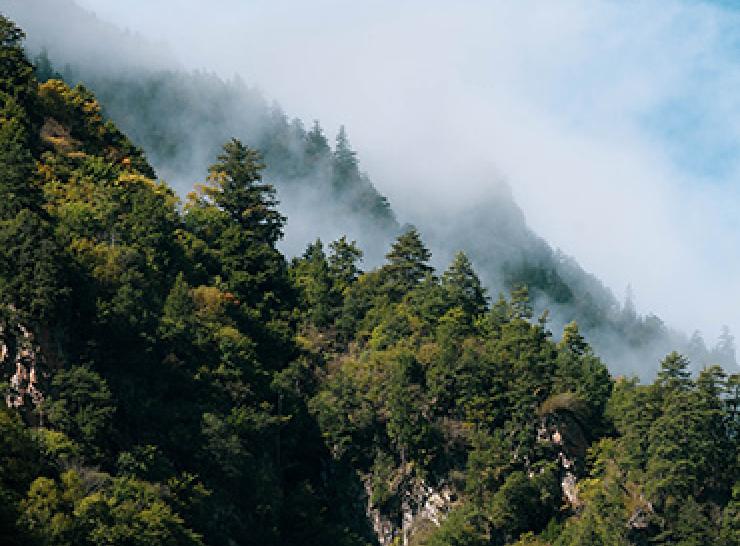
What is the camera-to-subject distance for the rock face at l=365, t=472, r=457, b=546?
78.3 meters

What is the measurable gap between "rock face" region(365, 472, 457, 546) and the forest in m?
0.13

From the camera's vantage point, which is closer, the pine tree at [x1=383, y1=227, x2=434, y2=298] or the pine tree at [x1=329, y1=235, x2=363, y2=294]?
the pine tree at [x1=383, y1=227, x2=434, y2=298]

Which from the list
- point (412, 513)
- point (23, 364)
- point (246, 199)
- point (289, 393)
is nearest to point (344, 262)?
point (246, 199)

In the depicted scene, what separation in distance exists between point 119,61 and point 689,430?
99249 mm

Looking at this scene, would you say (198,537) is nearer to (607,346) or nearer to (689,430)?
(689,430)

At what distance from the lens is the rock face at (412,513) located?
257ft

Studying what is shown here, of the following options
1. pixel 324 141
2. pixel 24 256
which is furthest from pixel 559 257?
pixel 24 256

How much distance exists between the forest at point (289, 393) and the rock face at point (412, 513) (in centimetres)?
13

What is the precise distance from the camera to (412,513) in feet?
259

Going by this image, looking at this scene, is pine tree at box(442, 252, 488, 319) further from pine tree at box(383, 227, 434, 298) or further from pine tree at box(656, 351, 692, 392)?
pine tree at box(656, 351, 692, 392)

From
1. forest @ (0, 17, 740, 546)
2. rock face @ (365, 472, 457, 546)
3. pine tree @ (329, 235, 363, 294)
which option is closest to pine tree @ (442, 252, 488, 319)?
forest @ (0, 17, 740, 546)

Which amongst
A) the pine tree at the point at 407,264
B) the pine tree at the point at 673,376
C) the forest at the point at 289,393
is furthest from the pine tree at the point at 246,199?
the pine tree at the point at 673,376

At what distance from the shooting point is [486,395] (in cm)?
8075

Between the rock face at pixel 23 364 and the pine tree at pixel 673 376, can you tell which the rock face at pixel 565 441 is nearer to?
the pine tree at pixel 673 376
